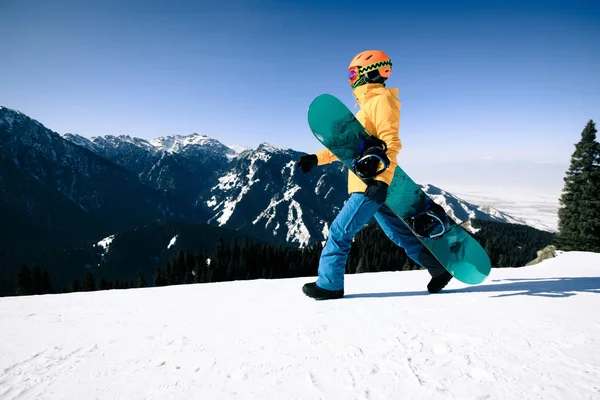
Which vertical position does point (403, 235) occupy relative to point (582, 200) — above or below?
below

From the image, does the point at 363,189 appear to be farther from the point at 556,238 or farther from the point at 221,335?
the point at 556,238

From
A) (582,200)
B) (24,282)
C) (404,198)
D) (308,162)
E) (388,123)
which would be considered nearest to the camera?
(388,123)

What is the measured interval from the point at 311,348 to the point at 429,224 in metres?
3.04

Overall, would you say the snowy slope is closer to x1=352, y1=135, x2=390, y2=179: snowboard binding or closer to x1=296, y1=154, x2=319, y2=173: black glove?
x1=352, y1=135, x2=390, y2=179: snowboard binding

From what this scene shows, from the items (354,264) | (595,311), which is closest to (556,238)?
(595,311)

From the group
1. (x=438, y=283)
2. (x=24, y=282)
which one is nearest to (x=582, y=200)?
(x=438, y=283)

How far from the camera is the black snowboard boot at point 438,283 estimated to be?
4.84 meters

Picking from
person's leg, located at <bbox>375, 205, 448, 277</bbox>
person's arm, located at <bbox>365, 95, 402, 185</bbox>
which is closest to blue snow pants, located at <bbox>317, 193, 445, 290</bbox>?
person's arm, located at <bbox>365, 95, 402, 185</bbox>

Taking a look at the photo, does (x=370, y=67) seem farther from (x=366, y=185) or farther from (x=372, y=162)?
(x=366, y=185)

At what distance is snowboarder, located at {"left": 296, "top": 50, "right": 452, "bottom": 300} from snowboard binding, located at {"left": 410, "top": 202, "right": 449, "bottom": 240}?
0.41 metres

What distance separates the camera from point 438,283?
486 centimetres

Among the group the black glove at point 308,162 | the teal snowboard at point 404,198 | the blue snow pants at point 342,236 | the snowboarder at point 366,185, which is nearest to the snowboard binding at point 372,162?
the snowboarder at point 366,185

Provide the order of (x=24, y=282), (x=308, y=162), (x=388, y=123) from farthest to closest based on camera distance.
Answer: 1. (x=24, y=282)
2. (x=308, y=162)
3. (x=388, y=123)

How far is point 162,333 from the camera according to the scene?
3.01 meters
